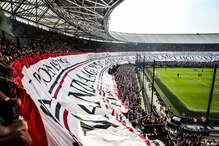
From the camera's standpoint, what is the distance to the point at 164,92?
120 feet

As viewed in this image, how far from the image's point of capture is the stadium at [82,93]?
13.6ft

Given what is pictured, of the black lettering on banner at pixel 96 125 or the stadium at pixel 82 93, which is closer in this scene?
the stadium at pixel 82 93

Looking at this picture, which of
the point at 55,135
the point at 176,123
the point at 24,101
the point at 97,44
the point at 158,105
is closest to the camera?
the point at 24,101

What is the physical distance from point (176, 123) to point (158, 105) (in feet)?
23.7

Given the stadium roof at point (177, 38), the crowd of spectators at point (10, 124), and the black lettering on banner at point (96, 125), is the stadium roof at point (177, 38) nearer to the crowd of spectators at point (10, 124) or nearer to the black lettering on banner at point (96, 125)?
the black lettering on banner at point (96, 125)

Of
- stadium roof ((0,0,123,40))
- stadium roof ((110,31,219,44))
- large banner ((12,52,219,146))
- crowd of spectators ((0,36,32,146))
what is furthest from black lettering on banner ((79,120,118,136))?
stadium roof ((110,31,219,44))

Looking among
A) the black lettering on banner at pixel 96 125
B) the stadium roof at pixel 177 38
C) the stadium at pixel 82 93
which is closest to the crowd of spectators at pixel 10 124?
the stadium at pixel 82 93

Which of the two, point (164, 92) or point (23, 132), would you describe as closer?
point (23, 132)

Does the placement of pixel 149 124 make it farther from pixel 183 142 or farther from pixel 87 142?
pixel 87 142

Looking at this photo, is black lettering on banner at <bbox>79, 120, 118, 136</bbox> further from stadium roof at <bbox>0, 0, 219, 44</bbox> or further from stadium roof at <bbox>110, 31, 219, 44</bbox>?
stadium roof at <bbox>110, 31, 219, 44</bbox>

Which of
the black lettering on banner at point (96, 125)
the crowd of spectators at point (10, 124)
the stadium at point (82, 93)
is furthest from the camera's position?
the black lettering on banner at point (96, 125)

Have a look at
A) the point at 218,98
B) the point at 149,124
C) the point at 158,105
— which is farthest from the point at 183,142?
the point at 218,98

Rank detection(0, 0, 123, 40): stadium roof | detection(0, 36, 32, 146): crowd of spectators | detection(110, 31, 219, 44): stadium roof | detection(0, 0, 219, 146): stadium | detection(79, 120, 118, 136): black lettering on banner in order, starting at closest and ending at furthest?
detection(0, 36, 32, 146): crowd of spectators
detection(0, 0, 219, 146): stadium
detection(79, 120, 118, 136): black lettering on banner
detection(0, 0, 123, 40): stadium roof
detection(110, 31, 219, 44): stadium roof

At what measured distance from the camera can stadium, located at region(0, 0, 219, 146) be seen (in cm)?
414
